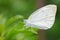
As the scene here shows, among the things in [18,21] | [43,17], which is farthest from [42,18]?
[18,21]

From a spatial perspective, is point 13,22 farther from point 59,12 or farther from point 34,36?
point 59,12

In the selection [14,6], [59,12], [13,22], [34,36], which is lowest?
[34,36]

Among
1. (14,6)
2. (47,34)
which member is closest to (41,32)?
(47,34)

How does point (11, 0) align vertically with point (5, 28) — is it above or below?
above

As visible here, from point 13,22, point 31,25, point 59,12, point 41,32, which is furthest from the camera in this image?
point 59,12
